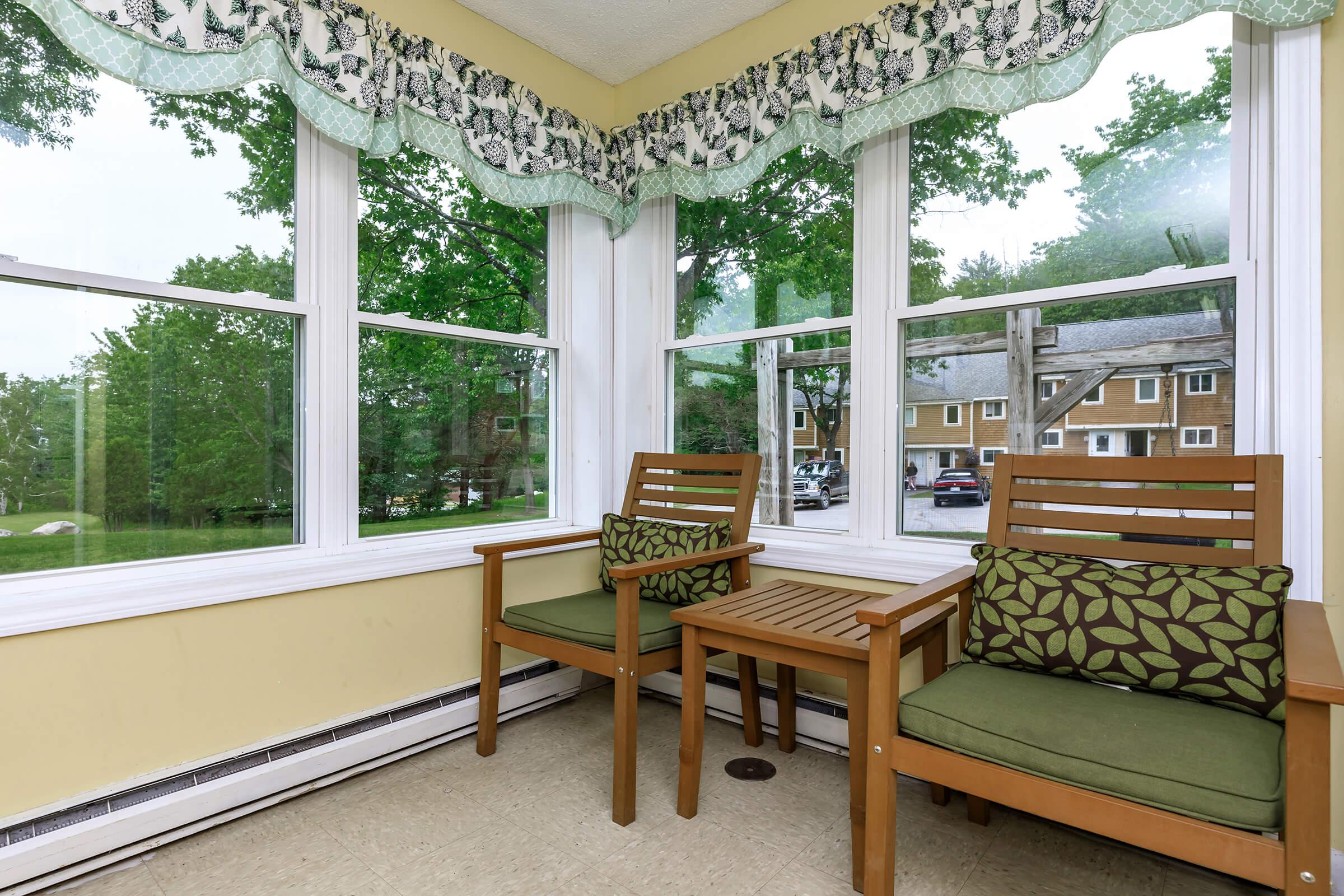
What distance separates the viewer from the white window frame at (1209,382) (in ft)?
6.07

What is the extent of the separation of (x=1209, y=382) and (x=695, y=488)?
164cm

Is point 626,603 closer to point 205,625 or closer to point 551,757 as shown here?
point 551,757

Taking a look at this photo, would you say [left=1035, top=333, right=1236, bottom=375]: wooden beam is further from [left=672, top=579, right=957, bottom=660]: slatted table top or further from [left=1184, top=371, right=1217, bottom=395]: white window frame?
[left=672, top=579, right=957, bottom=660]: slatted table top

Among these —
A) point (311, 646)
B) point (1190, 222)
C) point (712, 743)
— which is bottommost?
point (712, 743)

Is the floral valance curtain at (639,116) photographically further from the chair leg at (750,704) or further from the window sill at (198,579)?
the chair leg at (750,704)

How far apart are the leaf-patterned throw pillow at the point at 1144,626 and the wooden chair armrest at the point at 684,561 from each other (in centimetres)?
78

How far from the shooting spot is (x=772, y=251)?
2.69m

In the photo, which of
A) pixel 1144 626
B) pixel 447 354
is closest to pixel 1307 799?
pixel 1144 626

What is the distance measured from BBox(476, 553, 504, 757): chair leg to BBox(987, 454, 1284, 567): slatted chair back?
1539 millimetres

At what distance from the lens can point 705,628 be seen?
1.83 m

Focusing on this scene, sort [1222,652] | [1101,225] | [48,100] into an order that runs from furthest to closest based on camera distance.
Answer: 1. [1101,225]
2. [48,100]
3. [1222,652]

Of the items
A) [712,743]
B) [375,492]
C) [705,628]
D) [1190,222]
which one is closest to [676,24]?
[1190,222]

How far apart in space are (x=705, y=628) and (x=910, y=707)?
60 centimetres

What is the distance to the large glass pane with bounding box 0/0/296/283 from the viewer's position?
171 cm
